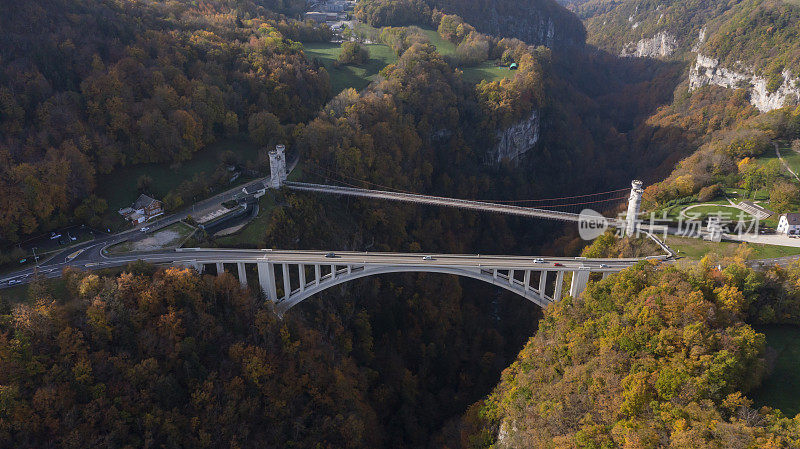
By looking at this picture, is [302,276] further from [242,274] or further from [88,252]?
[88,252]

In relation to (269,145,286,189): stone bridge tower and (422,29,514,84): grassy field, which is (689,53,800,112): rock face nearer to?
(422,29,514,84): grassy field

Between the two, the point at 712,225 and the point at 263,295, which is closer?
the point at 263,295

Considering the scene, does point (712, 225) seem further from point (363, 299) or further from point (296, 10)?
point (296, 10)

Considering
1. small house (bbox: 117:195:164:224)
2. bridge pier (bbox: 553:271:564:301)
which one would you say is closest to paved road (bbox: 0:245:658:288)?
bridge pier (bbox: 553:271:564:301)

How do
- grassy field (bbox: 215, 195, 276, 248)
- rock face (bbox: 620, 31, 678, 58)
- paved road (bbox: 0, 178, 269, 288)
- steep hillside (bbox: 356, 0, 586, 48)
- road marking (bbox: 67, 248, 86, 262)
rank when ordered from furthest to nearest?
rock face (bbox: 620, 31, 678, 58)
steep hillside (bbox: 356, 0, 586, 48)
grassy field (bbox: 215, 195, 276, 248)
road marking (bbox: 67, 248, 86, 262)
paved road (bbox: 0, 178, 269, 288)

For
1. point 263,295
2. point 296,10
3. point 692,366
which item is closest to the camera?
point 692,366

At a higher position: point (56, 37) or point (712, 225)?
point (56, 37)

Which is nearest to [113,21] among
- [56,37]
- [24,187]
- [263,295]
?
[56,37]
